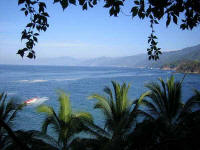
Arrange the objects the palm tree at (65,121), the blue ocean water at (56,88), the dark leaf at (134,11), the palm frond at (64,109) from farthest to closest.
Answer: the blue ocean water at (56,88)
the palm frond at (64,109)
the palm tree at (65,121)
the dark leaf at (134,11)

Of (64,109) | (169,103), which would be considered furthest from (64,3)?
(169,103)

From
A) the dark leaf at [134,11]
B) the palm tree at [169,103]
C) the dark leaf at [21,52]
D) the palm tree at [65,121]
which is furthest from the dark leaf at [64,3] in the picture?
the palm tree at [169,103]

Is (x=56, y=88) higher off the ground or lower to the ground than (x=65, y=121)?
lower

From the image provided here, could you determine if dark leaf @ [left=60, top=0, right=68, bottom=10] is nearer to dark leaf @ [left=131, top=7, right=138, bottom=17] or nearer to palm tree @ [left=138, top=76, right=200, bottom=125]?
dark leaf @ [left=131, top=7, right=138, bottom=17]

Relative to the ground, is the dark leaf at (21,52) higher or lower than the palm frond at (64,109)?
higher

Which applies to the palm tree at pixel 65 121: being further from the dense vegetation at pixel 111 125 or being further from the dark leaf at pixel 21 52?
the dark leaf at pixel 21 52

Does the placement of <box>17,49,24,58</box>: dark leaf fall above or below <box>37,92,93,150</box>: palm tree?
above

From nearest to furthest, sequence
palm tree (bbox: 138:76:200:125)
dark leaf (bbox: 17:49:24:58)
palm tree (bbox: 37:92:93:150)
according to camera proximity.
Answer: dark leaf (bbox: 17:49:24:58) < palm tree (bbox: 37:92:93:150) < palm tree (bbox: 138:76:200:125)

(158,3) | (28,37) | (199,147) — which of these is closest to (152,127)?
(199,147)

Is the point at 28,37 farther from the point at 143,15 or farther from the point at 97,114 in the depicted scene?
the point at 97,114

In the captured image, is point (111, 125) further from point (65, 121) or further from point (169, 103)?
point (169, 103)

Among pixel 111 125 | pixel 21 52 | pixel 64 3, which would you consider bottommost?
pixel 111 125

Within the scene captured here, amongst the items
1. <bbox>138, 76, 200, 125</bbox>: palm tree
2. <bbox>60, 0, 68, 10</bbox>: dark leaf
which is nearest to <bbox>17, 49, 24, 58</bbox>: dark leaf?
<bbox>60, 0, 68, 10</bbox>: dark leaf

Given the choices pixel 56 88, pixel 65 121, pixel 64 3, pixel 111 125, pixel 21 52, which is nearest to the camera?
pixel 64 3
